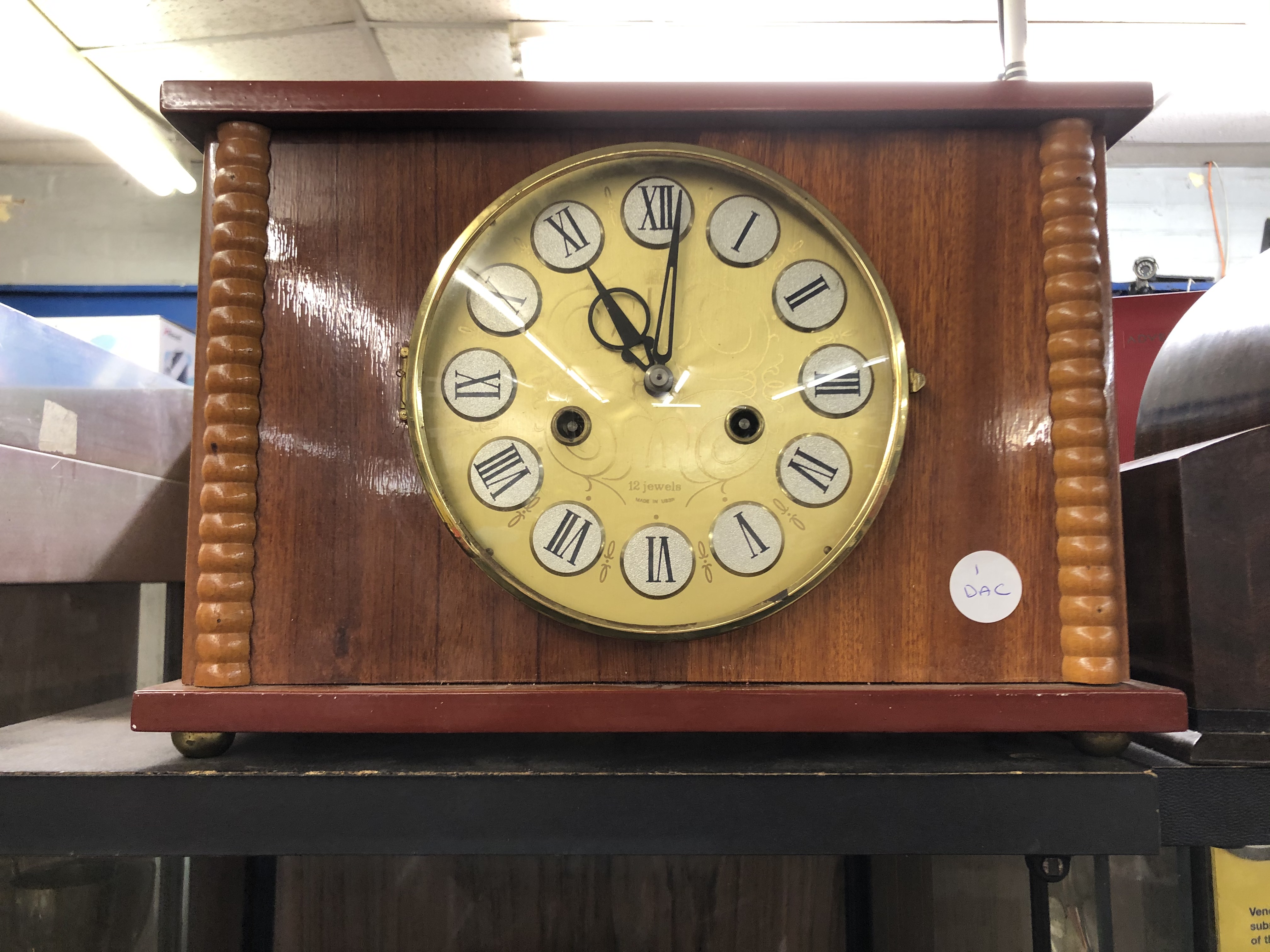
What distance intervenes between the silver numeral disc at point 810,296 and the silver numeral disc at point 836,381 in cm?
3

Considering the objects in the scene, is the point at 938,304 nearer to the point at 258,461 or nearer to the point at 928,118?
the point at 928,118

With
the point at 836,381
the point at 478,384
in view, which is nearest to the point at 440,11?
the point at 478,384

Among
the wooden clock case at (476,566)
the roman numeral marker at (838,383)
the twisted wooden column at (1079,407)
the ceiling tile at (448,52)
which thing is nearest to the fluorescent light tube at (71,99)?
the ceiling tile at (448,52)

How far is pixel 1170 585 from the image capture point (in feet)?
2.84

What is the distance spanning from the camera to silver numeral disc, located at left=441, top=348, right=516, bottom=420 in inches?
33.6

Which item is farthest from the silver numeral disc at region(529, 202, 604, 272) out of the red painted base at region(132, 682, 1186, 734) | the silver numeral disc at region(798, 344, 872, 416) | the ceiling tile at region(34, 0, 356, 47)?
the ceiling tile at region(34, 0, 356, 47)

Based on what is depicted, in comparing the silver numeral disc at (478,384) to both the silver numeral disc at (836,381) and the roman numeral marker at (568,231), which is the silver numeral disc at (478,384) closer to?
the roman numeral marker at (568,231)

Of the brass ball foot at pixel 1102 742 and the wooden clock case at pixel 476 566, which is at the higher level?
the wooden clock case at pixel 476 566

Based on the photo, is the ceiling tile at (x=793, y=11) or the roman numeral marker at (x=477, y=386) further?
the ceiling tile at (x=793, y=11)

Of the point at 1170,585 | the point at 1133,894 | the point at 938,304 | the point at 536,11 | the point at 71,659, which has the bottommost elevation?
the point at 1133,894

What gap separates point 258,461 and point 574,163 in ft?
1.52

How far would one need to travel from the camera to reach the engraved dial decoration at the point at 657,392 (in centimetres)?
84

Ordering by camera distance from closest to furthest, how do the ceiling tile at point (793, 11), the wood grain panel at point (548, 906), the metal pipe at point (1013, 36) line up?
the metal pipe at point (1013, 36)
the wood grain panel at point (548, 906)
the ceiling tile at point (793, 11)

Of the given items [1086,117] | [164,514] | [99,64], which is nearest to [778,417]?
[1086,117]
